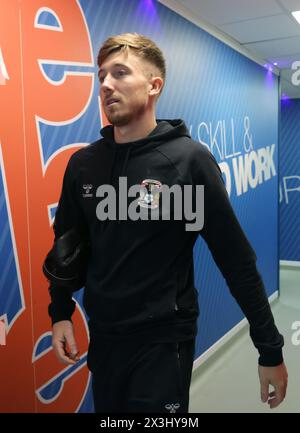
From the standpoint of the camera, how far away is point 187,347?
134cm

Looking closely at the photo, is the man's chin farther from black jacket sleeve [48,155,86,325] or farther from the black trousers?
the black trousers

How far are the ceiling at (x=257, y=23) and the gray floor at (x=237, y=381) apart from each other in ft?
8.37

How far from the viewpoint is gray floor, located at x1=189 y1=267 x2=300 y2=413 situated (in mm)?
2832

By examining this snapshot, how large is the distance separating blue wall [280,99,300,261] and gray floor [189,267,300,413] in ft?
8.89

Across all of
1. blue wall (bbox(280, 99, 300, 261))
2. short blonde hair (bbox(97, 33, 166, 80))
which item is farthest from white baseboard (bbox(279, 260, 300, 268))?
short blonde hair (bbox(97, 33, 166, 80))

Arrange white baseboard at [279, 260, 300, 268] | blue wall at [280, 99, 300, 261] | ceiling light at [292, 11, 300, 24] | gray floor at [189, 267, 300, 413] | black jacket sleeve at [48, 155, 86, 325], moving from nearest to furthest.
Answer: black jacket sleeve at [48, 155, 86, 325] < gray floor at [189, 267, 300, 413] < ceiling light at [292, 11, 300, 24] < blue wall at [280, 99, 300, 261] < white baseboard at [279, 260, 300, 268]

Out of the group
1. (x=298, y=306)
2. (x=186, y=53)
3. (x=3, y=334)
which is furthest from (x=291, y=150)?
(x=3, y=334)

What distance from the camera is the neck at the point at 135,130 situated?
1372 millimetres

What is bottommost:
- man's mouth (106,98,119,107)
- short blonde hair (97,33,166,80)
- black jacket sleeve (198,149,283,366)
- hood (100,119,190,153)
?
black jacket sleeve (198,149,283,366)

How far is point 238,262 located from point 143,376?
426 mm

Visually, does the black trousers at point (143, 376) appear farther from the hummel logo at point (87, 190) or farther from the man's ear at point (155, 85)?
the man's ear at point (155, 85)

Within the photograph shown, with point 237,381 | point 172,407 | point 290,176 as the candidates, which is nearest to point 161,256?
point 172,407

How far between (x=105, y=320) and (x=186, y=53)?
2323 millimetres

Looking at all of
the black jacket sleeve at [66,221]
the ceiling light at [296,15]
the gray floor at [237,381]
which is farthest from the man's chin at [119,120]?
the ceiling light at [296,15]
